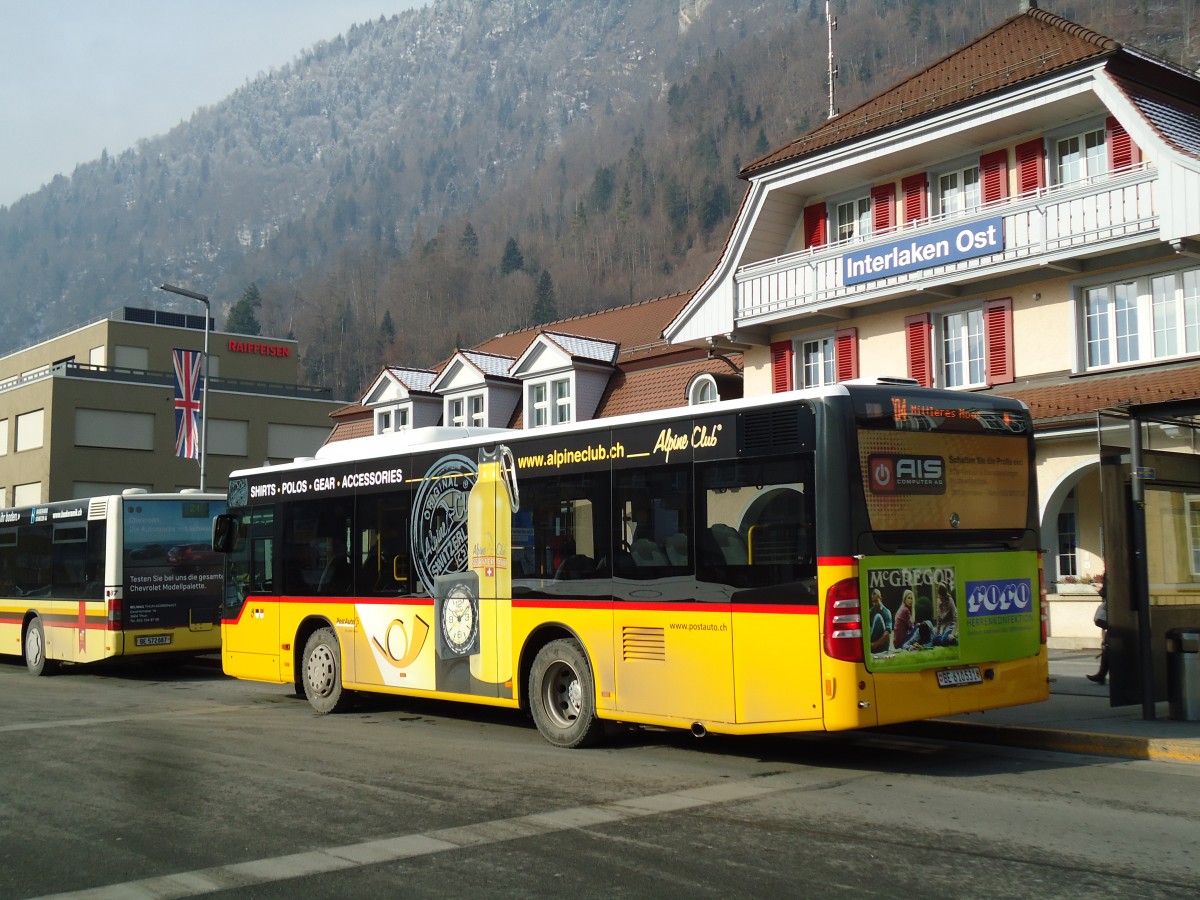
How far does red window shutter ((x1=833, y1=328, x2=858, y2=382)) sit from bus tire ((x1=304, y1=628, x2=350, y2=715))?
13.3 m

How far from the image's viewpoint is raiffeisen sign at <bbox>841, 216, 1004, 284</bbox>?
70.7 feet

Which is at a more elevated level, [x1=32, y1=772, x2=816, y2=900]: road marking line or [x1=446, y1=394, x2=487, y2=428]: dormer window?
[x1=446, y1=394, x2=487, y2=428]: dormer window

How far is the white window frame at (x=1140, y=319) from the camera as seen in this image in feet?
64.4

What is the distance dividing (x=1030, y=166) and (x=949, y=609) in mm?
14680

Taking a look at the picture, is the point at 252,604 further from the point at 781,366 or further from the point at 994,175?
the point at 994,175

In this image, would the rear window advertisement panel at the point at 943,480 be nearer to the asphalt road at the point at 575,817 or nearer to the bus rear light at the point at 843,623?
the bus rear light at the point at 843,623

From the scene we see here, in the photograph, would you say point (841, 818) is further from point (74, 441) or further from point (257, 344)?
point (257, 344)

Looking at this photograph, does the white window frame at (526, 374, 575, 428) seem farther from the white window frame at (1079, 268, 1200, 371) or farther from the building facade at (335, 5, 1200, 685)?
the white window frame at (1079, 268, 1200, 371)

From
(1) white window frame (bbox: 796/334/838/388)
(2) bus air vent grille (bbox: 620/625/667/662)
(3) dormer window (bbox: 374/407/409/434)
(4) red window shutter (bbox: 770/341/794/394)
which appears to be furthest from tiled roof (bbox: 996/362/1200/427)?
(3) dormer window (bbox: 374/407/409/434)

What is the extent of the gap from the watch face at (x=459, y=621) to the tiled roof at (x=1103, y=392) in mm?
10733

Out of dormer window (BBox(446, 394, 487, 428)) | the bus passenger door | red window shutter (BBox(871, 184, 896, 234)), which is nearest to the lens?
the bus passenger door

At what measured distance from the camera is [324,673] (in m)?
14.7

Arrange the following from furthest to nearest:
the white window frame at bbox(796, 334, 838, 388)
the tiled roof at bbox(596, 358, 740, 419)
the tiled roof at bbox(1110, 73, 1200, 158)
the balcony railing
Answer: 1. the tiled roof at bbox(596, 358, 740, 419)
2. the white window frame at bbox(796, 334, 838, 388)
3. the balcony railing
4. the tiled roof at bbox(1110, 73, 1200, 158)

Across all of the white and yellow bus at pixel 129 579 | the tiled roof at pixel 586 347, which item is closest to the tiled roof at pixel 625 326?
the tiled roof at pixel 586 347
